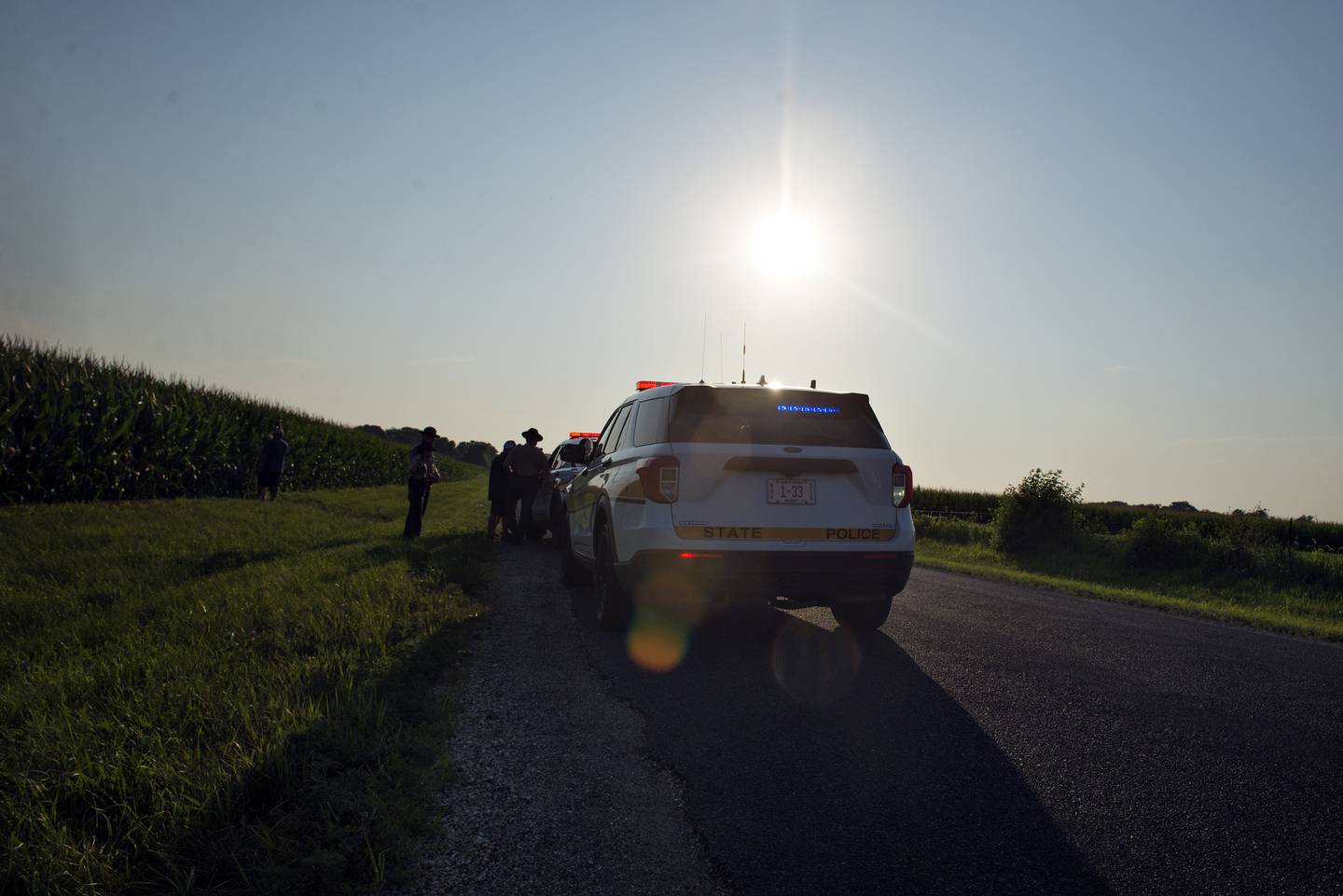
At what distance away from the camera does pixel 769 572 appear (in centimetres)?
609

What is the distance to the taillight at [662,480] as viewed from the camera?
6160 millimetres

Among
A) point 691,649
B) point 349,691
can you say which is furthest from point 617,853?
point 691,649

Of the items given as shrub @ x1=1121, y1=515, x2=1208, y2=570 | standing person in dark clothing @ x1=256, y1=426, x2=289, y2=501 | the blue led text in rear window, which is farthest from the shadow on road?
standing person in dark clothing @ x1=256, y1=426, x2=289, y2=501

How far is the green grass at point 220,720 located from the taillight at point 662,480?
187 cm

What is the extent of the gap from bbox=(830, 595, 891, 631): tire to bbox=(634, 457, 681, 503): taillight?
1992 millimetres

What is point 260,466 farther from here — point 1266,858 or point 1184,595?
point 1266,858

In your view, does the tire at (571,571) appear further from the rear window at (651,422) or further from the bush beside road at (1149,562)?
the bush beside road at (1149,562)

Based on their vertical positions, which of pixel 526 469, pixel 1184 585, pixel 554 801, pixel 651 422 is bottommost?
pixel 554 801

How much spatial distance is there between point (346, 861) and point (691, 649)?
4.04 metres

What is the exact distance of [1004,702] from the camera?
17.0 ft

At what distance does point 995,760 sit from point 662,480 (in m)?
2.94

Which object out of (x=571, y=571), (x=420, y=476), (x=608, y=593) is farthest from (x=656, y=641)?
(x=420, y=476)

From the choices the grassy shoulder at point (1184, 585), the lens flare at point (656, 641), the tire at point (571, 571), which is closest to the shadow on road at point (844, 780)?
the lens flare at point (656, 641)

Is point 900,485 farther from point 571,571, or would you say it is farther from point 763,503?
point 571,571
